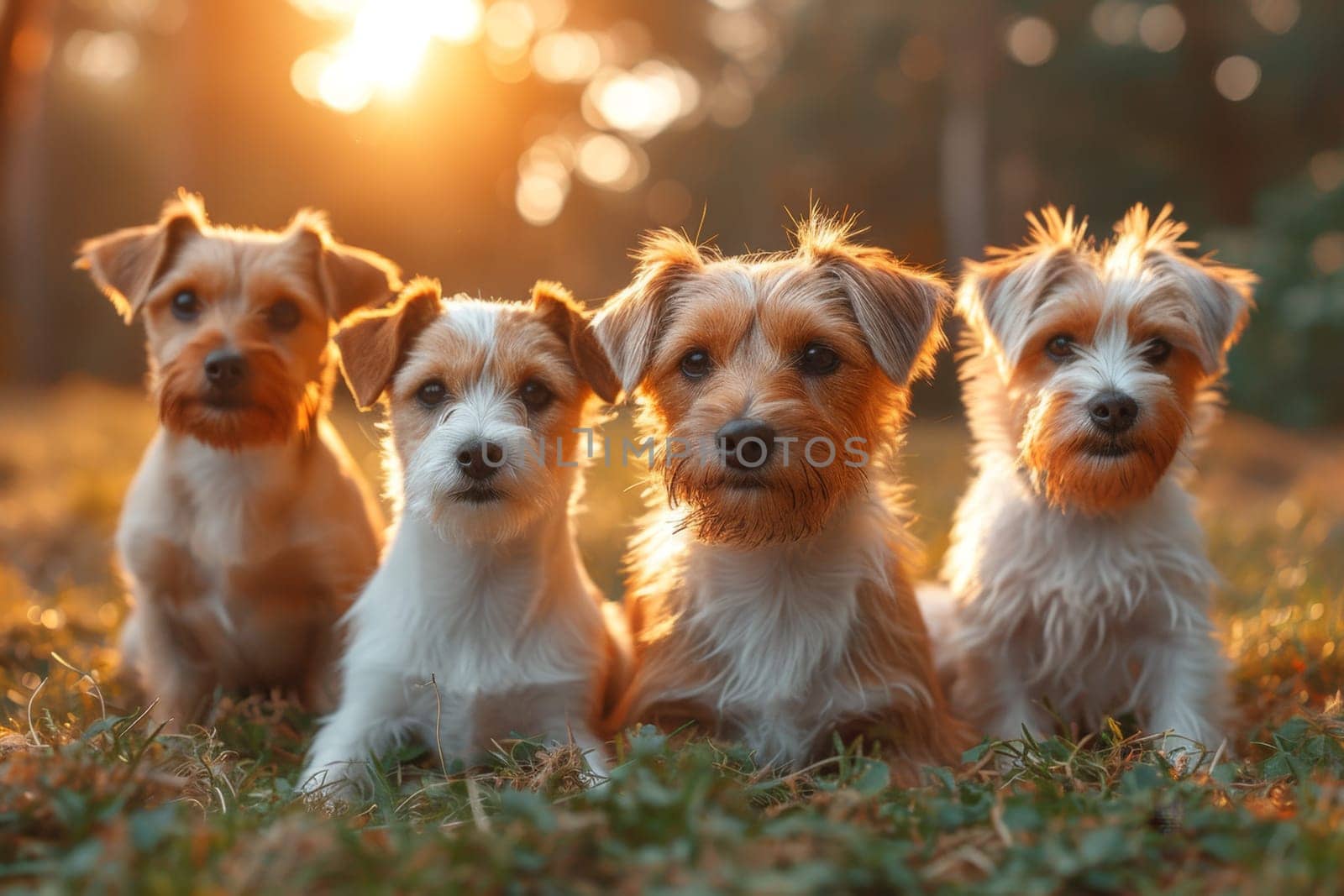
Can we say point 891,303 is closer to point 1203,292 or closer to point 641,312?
point 641,312

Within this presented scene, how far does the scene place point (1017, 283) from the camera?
453 centimetres

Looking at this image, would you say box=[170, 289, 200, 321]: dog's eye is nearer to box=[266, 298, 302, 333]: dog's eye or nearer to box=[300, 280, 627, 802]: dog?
box=[266, 298, 302, 333]: dog's eye

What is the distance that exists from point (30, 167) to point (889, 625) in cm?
2044

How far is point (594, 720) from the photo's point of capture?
421 cm

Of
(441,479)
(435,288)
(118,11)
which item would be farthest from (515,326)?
(118,11)

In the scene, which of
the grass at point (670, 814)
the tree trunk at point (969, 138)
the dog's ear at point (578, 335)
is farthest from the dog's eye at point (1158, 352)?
the tree trunk at point (969, 138)

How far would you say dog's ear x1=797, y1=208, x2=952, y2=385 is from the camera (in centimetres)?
405

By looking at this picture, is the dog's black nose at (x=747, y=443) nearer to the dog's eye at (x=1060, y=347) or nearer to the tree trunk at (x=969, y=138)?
the dog's eye at (x=1060, y=347)

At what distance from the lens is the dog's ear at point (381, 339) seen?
4.22m

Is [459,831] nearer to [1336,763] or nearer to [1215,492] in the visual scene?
[1336,763]

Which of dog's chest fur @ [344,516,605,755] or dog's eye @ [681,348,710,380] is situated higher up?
dog's eye @ [681,348,710,380]

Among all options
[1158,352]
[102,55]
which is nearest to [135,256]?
[1158,352]

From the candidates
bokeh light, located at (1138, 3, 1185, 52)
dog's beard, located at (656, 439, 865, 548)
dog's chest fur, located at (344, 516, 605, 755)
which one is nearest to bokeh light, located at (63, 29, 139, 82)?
bokeh light, located at (1138, 3, 1185, 52)

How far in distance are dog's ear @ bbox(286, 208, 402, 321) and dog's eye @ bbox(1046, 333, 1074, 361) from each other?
2.81 metres
